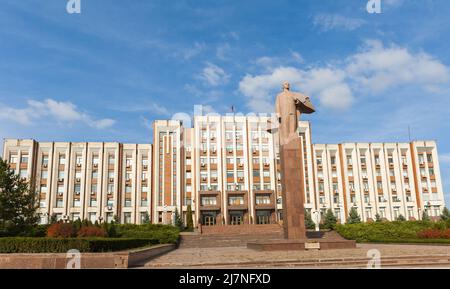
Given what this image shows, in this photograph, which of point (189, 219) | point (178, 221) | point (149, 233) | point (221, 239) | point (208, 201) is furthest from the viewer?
point (208, 201)

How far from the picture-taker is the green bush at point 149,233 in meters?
27.8

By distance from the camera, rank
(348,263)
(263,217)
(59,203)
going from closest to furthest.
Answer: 1. (348,263)
2. (59,203)
3. (263,217)

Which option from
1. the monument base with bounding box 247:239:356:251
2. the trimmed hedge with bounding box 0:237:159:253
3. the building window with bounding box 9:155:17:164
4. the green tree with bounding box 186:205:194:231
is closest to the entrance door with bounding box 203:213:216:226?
the green tree with bounding box 186:205:194:231

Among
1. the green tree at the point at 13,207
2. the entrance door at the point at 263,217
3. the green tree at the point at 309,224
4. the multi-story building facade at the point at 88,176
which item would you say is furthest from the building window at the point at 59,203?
the green tree at the point at 309,224

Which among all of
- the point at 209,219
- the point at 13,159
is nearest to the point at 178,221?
the point at 209,219

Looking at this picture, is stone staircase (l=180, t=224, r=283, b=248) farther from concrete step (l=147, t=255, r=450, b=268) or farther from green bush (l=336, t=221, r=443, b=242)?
concrete step (l=147, t=255, r=450, b=268)

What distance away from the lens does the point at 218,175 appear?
165 ft

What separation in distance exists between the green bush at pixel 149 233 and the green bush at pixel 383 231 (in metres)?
14.0

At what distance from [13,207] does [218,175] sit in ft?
103

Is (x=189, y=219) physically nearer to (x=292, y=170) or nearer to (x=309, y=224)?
(x=309, y=224)
